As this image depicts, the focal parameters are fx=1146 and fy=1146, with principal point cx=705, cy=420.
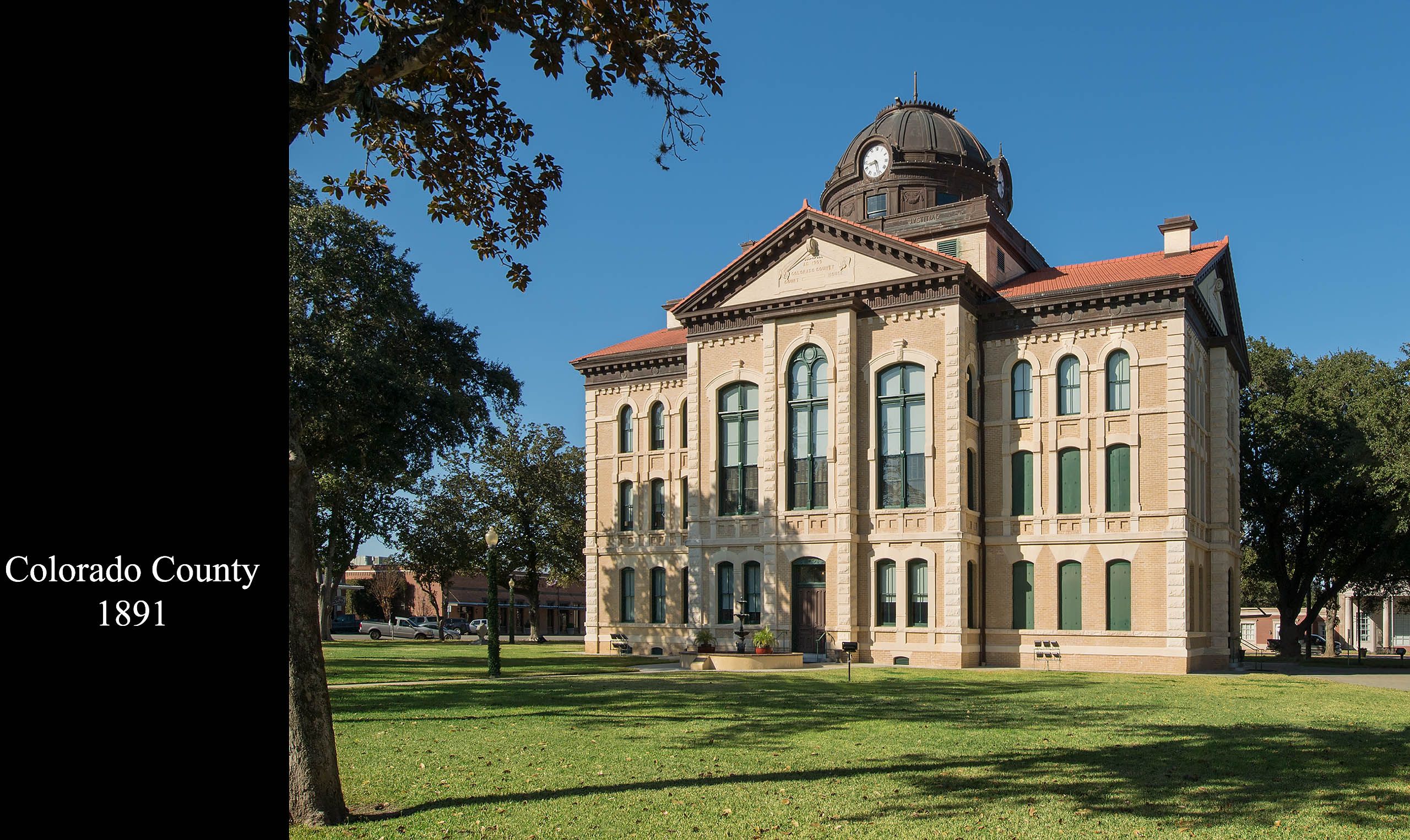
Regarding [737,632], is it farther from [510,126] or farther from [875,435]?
[510,126]

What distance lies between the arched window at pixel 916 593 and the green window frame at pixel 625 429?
13.4 metres

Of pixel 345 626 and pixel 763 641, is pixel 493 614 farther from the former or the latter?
pixel 345 626


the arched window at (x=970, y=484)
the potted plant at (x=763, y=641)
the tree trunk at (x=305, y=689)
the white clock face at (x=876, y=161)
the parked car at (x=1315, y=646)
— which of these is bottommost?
the parked car at (x=1315, y=646)

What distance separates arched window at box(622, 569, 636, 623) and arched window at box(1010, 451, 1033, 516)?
15.2m

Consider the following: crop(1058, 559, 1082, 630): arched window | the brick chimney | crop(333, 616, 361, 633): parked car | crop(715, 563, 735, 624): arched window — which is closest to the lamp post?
crop(715, 563, 735, 624): arched window

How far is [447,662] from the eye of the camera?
117ft

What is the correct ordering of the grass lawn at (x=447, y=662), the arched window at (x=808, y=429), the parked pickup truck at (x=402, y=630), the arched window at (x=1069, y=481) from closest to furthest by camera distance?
1. the grass lawn at (x=447, y=662)
2. the arched window at (x=1069, y=481)
3. the arched window at (x=808, y=429)
4. the parked pickup truck at (x=402, y=630)

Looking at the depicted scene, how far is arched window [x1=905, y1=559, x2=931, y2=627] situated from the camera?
36.2 meters

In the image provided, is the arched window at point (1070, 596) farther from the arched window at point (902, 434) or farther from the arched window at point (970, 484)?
the arched window at point (902, 434)

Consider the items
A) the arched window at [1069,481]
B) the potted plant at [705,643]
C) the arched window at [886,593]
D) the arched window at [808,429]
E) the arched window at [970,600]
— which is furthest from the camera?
the arched window at [808,429]

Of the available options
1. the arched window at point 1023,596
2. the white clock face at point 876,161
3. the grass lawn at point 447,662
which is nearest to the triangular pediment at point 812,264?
the white clock face at point 876,161

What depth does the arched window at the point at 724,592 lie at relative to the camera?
40094 millimetres
